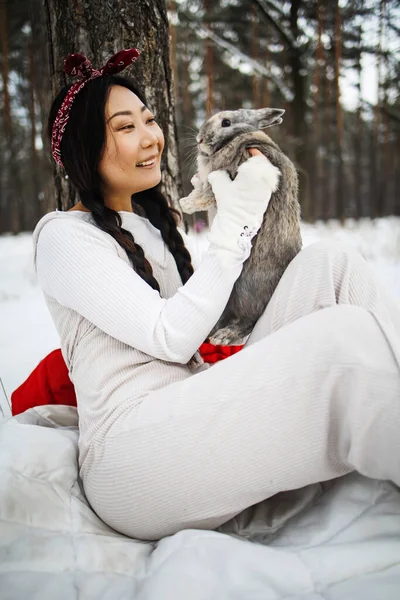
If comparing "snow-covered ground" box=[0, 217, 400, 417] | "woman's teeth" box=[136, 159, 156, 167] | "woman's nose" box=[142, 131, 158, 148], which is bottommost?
"snow-covered ground" box=[0, 217, 400, 417]

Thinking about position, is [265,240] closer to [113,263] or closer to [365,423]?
[113,263]

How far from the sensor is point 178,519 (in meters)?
1.09

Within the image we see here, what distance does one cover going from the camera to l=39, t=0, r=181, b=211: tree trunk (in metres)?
1.89

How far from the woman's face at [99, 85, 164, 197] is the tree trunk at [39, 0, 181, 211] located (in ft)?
1.99

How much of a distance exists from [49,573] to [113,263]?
2.38 feet

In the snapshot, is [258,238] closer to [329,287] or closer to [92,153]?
[329,287]

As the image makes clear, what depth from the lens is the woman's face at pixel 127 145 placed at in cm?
142

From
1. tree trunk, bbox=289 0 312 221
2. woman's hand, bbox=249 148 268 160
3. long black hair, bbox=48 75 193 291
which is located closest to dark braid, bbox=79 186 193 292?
long black hair, bbox=48 75 193 291

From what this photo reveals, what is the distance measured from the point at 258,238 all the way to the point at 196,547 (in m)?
1.01

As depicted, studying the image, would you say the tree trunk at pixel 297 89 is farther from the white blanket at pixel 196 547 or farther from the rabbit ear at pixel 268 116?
the white blanket at pixel 196 547

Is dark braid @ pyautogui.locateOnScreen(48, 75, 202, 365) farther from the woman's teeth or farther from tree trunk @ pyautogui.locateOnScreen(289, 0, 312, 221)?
tree trunk @ pyautogui.locateOnScreen(289, 0, 312, 221)

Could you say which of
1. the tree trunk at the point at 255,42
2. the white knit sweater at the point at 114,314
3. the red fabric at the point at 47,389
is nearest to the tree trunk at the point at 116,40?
the red fabric at the point at 47,389

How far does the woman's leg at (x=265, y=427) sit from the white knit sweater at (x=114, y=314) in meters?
0.12

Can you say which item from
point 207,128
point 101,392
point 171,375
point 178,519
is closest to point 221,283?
point 171,375
